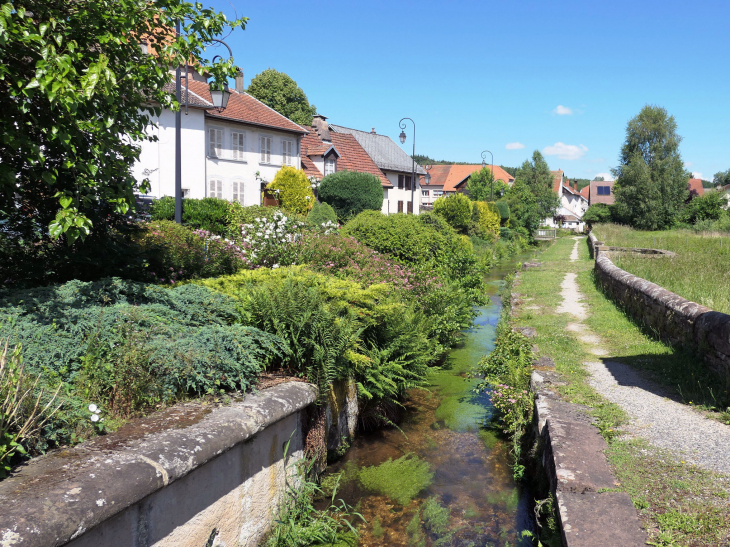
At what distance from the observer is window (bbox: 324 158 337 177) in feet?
117

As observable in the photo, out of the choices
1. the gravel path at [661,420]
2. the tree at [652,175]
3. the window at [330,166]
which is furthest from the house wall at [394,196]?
the gravel path at [661,420]

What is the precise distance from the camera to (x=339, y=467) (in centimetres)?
531

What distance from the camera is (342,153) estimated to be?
127ft

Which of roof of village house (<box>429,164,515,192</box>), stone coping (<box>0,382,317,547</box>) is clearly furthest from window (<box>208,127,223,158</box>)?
roof of village house (<box>429,164,515,192</box>)

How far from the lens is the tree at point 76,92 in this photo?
3398mm

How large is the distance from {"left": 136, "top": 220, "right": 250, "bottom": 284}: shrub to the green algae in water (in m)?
3.12

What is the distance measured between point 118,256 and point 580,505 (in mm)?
4601

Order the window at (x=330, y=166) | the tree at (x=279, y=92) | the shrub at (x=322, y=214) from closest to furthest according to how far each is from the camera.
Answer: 1. the shrub at (x=322, y=214)
2. the window at (x=330, y=166)
3. the tree at (x=279, y=92)

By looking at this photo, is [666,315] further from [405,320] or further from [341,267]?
[341,267]

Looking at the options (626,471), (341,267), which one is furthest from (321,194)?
(626,471)

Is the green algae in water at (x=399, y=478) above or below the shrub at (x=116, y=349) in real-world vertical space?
below

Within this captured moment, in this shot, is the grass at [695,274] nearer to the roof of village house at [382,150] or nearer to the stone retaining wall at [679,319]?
the stone retaining wall at [679,319]

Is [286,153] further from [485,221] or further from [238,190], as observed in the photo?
[485,221]

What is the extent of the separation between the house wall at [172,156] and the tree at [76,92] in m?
18.2
